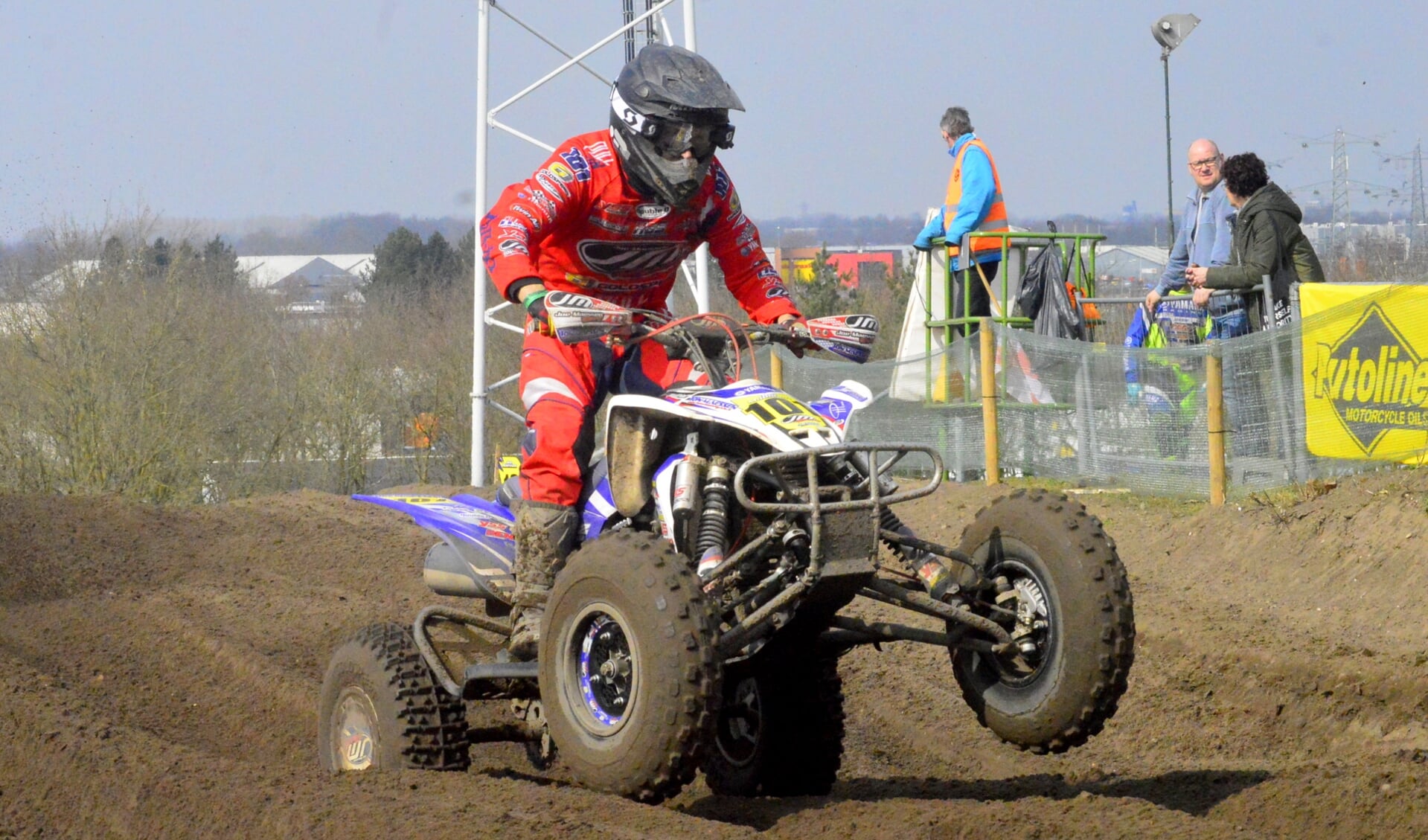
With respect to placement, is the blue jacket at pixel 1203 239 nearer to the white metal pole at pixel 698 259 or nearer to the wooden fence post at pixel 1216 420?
the wooden fence post at pixel 1216 420

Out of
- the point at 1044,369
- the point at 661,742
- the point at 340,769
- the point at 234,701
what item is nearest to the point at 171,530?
the point at 234,701

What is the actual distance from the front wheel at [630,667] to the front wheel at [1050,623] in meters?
0.98

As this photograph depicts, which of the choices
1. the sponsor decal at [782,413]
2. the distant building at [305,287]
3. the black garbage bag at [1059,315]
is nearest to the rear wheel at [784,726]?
the sponsor decal at [782,413]

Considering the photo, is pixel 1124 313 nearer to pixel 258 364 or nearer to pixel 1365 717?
pixel 1365 717

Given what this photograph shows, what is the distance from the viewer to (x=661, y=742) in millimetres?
3762

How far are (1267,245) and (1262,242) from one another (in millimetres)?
34

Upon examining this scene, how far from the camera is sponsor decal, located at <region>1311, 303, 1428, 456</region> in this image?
27.2ft

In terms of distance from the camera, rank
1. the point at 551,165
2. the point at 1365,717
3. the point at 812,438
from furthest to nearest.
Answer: the point at 1365,717 < the point at 551,165 < the point at 812,438

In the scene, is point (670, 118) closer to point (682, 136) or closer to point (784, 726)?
point (682, 136)

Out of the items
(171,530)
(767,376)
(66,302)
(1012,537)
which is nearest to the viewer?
(1012,537)

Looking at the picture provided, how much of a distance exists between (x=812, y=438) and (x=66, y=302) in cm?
1604

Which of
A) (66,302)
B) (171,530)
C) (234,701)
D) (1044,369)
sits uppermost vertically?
(66,302)

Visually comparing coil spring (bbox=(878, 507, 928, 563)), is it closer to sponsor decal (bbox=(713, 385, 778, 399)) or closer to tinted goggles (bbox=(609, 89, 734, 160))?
sponsor decal (bbox=(713, 385, 778, 399))

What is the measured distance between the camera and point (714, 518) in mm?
4156
